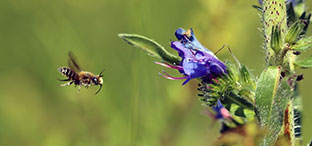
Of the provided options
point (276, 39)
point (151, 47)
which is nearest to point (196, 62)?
point (151, 47)

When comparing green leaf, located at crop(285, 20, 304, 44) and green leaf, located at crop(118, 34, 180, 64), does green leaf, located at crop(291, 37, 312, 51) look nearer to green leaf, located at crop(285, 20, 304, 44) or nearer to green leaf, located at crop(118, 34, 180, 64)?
green leaf, located at crop(285, 20, 304, 44)

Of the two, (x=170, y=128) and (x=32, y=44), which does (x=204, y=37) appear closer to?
(x=170, y=128)

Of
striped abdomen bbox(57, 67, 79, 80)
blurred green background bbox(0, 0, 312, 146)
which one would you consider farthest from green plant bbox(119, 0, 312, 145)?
striped abdomen bbox(57, 67, 79, 80)

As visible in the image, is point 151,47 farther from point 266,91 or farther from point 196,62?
point 266,91

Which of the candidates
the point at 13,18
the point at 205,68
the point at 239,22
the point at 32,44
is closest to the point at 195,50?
the point at 205,68

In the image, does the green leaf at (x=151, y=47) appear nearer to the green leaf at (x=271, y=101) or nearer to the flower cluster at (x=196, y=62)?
the flower cluster at (x=196, y=62)

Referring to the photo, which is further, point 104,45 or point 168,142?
point 104,45
